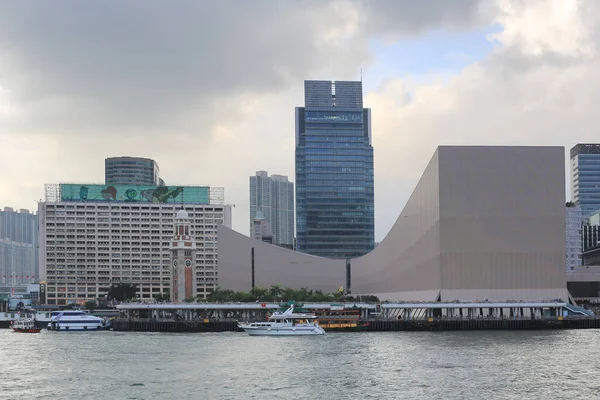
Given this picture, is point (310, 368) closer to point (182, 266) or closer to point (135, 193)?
point (182, 266)

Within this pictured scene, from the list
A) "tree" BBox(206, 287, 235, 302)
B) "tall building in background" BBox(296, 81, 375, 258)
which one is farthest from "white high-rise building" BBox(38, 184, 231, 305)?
"tree" BBox(206, 287, 235, 302)

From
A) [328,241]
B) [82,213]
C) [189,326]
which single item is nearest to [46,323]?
[189,326]

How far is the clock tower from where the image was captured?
336 feet

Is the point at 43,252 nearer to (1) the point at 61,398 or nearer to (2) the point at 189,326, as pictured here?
(2) the point at 189,326

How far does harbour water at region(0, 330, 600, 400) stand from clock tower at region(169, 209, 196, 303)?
1484 inches

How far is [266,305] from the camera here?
83.6 metres

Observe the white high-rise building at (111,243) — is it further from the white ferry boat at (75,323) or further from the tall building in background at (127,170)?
the white ferry boat at (75,323)

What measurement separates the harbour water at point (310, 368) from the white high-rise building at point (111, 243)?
74.4 metres

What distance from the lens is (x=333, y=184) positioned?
542 ft

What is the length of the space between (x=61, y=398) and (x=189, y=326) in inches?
1632

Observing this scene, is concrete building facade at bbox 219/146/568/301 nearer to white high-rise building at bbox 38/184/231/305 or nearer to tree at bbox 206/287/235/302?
tree at bbox 206/287/235/302

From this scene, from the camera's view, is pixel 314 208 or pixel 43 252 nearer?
pixel 43 252

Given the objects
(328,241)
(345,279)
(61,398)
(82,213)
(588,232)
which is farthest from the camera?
(588,232)

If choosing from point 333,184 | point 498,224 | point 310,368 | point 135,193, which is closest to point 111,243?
point 135,193
